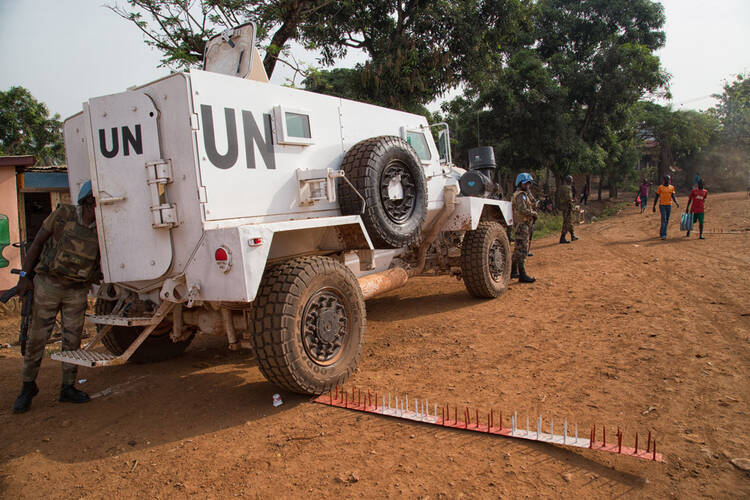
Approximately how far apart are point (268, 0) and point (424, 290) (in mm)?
7519

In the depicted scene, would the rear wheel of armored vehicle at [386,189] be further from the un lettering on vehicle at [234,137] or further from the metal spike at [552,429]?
the metal spike at [552,429]

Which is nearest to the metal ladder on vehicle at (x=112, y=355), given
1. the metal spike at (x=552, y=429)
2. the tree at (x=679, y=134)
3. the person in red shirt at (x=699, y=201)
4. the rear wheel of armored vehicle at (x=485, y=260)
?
the metal spike at (x=552, y=429)

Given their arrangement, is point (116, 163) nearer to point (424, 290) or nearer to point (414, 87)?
point (424, 290)

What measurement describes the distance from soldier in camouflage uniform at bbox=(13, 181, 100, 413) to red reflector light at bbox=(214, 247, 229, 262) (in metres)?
1.25

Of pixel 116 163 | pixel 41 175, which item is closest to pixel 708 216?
pixel 116 163

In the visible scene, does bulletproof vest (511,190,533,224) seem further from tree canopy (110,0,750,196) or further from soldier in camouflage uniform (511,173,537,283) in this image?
tree canopy (110,0,750,196)

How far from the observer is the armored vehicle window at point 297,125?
4048mm

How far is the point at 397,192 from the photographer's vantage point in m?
4.64

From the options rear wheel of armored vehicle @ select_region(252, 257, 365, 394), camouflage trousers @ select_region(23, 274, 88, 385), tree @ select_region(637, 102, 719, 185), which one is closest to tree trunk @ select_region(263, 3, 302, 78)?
camouflage trousers @ select_region(23, 274, 88, 385)

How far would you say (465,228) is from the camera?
6.24m

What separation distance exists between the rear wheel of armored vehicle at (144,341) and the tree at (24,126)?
17121 millimetres

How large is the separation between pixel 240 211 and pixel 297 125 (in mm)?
996

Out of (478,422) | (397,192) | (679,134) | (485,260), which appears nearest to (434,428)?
(478,422)

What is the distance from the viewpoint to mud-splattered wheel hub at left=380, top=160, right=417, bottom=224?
440cm
